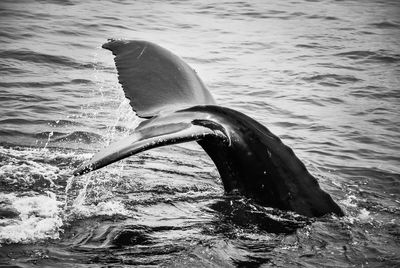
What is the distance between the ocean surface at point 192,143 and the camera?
432 cm

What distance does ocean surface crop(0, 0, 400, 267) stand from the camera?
4324 mm

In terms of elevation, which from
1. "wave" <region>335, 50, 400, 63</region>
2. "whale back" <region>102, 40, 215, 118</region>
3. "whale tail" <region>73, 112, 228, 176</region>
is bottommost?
"wave" <region>335, 50, 400, 63</region>

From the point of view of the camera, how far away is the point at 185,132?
12.2ft

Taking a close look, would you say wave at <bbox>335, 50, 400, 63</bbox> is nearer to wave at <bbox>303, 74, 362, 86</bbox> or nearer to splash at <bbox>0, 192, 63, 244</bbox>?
wave at <bbox>303, 74, 362, 86</bbox>

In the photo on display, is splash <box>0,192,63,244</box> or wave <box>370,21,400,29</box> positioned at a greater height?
wave <box>370,21,400,29</box>

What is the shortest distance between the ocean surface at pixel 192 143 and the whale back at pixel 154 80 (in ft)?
1.71

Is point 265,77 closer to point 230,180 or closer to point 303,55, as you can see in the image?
point 303,55

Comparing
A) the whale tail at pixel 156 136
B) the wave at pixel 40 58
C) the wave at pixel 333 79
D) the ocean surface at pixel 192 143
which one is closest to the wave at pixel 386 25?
the ocean surface at pixel 192 143

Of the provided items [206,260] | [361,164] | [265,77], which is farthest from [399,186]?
[265,77]

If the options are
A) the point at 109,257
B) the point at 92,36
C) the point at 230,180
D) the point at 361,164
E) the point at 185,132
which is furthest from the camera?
the point at 92,36

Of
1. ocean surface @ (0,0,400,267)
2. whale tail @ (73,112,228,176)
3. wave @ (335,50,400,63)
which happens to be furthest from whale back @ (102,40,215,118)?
wave @ (335,50,400,63)

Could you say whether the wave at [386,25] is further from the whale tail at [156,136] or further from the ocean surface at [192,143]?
the whale tail at [156,136]

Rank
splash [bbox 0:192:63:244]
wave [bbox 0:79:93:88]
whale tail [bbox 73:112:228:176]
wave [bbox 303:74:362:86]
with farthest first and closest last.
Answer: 1. wave [bbox 303:74:362:86]
2. wave [bbox 0:79:93:88]
3. splash [bbox 0:192:63:244]
4. whale tail [bbox 73:112:228:176]

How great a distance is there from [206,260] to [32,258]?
1114 mm
